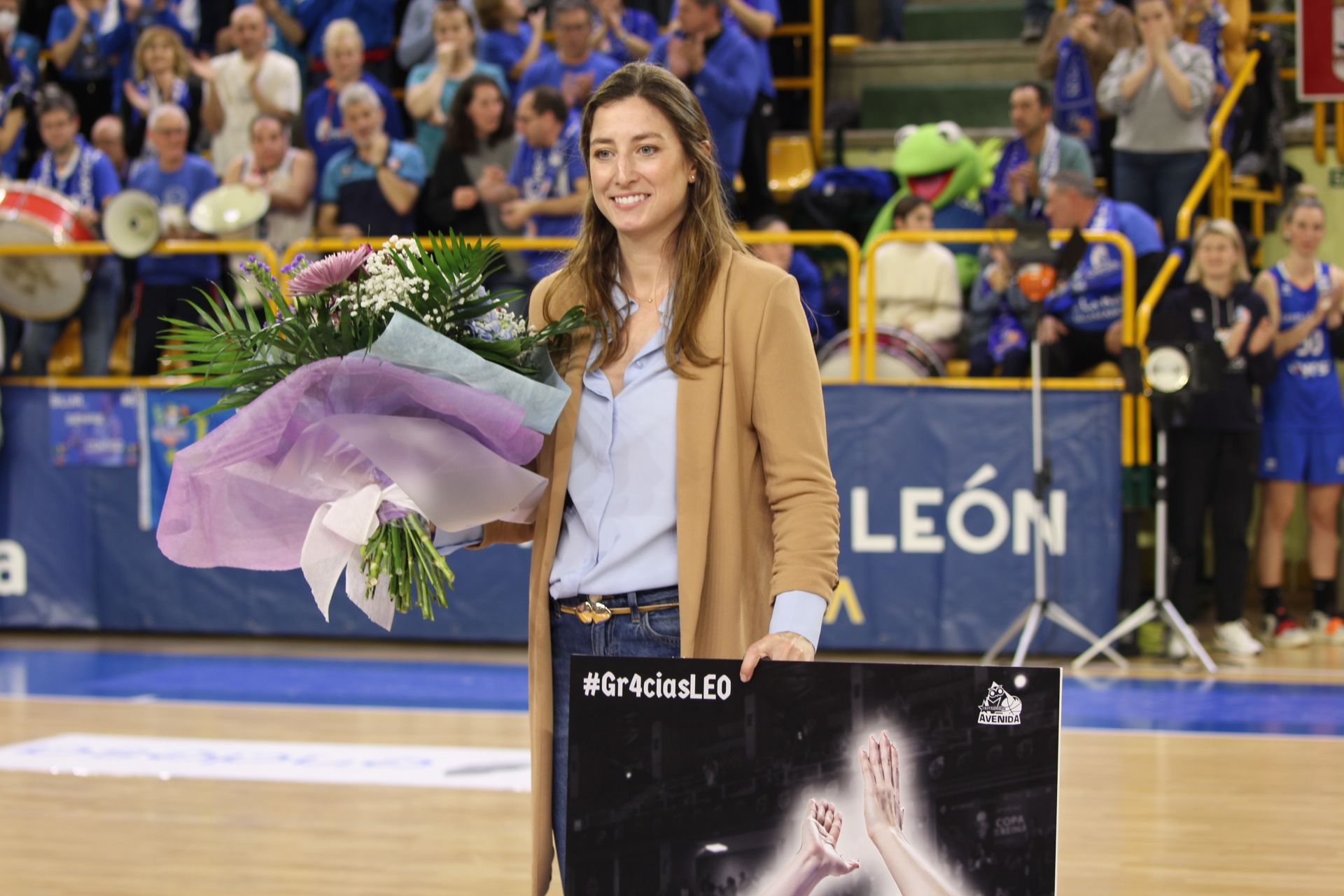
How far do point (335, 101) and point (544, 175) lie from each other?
192 cm

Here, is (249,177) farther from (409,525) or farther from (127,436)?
(409,525)

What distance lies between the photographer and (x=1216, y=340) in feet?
23.7

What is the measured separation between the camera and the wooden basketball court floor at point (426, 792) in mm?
4211

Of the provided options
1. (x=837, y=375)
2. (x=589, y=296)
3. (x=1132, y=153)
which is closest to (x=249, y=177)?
(x=837, y=375)

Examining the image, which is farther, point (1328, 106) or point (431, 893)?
point (1328, 106)

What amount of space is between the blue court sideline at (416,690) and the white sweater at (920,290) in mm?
1860

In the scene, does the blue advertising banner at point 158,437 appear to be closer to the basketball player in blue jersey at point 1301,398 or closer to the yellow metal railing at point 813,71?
the yellow metal railing at point 813,71

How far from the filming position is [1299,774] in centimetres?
524

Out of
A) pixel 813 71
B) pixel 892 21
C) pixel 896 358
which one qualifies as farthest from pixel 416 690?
pixel 892 21

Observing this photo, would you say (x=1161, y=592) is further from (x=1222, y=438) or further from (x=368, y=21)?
(x=368, y=21)

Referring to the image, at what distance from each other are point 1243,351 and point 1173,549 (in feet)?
3.33

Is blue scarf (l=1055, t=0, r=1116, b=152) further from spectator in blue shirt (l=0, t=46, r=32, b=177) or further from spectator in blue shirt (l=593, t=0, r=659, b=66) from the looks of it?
spectator in blue shirt (l=0, t=46, r=32, b=177)

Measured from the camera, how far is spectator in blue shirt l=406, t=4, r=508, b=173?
30.3 ft

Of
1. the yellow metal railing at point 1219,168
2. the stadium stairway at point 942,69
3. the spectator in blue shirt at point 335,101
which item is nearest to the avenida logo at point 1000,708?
the yellow metal railing at point 1219,168
